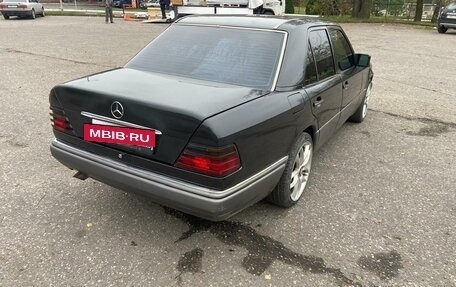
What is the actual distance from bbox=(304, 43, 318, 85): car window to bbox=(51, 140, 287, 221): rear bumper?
0.79 metres

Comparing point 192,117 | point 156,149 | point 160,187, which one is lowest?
point 160,187

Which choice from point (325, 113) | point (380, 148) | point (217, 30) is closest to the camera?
point (217, 30)

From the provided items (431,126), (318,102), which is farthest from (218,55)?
(431,126)

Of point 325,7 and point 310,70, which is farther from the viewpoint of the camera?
point 325,7

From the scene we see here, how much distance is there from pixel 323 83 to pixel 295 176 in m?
0.95

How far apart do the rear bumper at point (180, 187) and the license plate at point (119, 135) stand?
5.9 inches

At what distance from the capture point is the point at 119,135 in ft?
8.82

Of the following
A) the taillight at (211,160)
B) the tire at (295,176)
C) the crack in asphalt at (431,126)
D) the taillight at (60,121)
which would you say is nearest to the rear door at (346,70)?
the tire at (295,176)

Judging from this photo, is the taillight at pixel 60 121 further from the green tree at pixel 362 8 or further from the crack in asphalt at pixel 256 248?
the green tree at pixel 362 8

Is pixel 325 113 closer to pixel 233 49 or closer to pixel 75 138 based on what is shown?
pixel 233 49

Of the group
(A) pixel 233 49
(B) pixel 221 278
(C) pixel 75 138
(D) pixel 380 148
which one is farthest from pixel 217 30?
(D) pixel 380 148

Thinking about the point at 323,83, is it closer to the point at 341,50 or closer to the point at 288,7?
the point at 341,50

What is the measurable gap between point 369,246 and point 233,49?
1918mm

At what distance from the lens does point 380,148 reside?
4891mm
